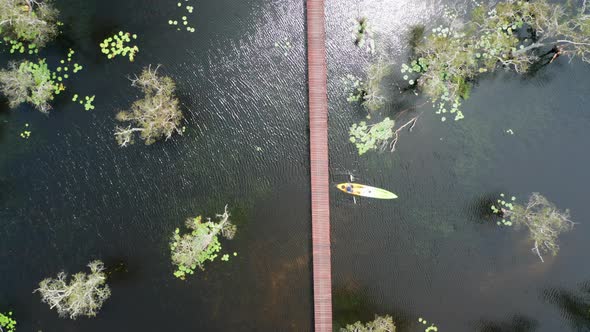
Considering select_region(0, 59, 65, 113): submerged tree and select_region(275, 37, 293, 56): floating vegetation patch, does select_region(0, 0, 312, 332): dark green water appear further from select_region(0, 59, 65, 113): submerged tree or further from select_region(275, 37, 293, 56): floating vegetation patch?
select_region(0, 59, 65, 113): submerged tree

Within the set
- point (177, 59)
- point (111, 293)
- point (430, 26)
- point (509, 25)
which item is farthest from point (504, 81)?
point (111, 293)

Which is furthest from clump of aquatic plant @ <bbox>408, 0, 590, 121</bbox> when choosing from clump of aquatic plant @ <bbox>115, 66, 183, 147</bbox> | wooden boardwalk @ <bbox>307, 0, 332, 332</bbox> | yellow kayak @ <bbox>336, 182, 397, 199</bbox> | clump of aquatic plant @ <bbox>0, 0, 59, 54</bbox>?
clump of aquatic plant @ <bbox>0, 0, 59, 54</bbox>

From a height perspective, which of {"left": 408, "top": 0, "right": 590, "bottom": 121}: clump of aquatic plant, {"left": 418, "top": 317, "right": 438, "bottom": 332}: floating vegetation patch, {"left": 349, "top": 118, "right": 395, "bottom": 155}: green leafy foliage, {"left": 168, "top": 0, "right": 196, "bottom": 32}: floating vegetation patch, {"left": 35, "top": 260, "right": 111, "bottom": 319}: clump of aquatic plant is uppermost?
{"left": 168, "top": 0, "right": 196, "bottom": 32}: floating vegetation patch

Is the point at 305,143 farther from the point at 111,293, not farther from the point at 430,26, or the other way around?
the point at 111,293

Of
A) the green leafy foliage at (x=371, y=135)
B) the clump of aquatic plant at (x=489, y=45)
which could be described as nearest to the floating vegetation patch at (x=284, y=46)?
the green leafy foliage at (x=371, y=135)

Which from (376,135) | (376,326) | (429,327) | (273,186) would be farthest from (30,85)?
(429,327)

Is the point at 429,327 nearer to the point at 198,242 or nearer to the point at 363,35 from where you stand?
the point at 198,242
